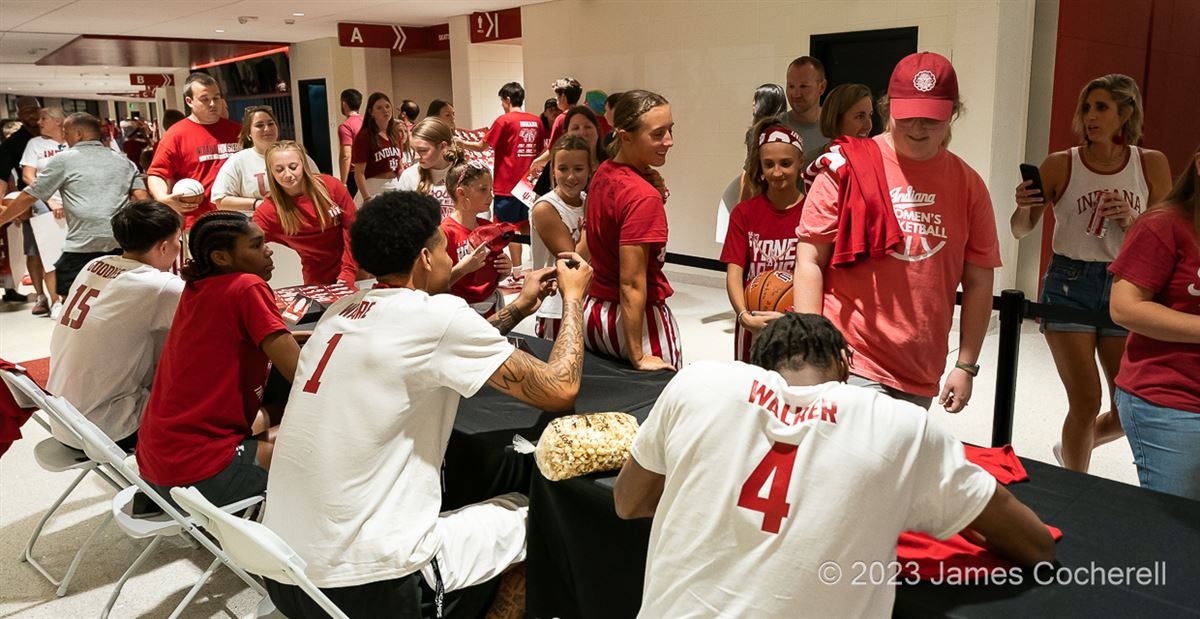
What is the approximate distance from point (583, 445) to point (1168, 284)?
4.70 ft

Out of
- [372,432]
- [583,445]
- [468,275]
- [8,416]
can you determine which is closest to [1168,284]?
[583,445]

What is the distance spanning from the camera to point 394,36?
11.7m

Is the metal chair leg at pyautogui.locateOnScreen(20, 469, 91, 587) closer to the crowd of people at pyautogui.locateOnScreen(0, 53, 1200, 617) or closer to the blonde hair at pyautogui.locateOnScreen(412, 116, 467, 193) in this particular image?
the crowd of people at pyautogui.locateOnScreen(0, 53, 1200, 617)

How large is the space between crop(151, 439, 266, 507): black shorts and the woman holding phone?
8.68 ft

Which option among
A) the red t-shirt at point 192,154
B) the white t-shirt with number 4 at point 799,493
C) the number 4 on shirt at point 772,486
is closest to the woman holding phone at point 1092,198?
the white t-shirt with number 4 at point 799,493

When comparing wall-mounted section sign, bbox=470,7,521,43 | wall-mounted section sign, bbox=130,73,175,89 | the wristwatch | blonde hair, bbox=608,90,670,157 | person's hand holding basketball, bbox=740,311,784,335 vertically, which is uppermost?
wall-mounted section sign, bbox=130,73,175,89

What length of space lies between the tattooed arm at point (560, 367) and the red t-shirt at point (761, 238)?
88 centimetres

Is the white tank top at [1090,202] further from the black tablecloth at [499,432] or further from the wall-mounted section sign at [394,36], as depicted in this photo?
the wall-mounted section sign at [394,36]

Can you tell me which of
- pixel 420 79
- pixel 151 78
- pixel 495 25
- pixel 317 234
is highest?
pixel 151 78

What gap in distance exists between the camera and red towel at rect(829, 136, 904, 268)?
209 cm

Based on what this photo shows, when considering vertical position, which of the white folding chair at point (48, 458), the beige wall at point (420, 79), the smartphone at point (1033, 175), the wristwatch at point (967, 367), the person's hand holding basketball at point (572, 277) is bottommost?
the white folding chair at point (48, 458)

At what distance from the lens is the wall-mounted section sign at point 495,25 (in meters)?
9.88

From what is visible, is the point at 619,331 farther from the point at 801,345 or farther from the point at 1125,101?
the point at 1125,101

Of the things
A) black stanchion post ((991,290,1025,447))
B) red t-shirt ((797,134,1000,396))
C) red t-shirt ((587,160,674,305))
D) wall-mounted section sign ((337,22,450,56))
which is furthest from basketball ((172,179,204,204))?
wall-mounted section sign ((337,22,450,56))
